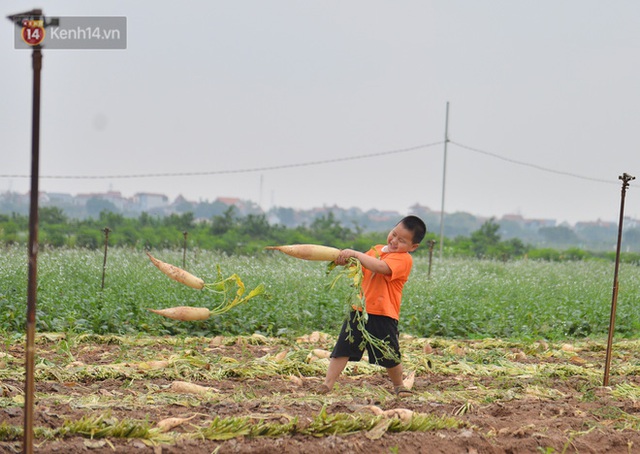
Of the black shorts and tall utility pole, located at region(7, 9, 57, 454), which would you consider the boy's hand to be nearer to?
the black shorts

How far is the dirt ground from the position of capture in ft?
11.3

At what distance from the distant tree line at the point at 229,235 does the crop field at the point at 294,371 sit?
20.3ft

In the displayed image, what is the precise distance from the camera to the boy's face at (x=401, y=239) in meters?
4.75

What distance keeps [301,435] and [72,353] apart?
3.14 meters

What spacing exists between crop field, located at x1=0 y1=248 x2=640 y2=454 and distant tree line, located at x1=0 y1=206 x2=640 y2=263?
6.20m

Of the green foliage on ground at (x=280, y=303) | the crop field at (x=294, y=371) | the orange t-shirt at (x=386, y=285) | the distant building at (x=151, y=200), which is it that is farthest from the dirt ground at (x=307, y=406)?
the distant building at (x=151, y=200)

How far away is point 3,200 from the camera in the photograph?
18.9 m

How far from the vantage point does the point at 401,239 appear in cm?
477

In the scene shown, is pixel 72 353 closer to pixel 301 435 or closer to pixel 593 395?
pixel 301 435

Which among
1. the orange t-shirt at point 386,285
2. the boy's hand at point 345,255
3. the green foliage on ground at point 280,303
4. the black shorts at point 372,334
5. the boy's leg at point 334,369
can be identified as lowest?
the green foliage on ground at point 280,303

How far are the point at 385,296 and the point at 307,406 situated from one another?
0.99 metres

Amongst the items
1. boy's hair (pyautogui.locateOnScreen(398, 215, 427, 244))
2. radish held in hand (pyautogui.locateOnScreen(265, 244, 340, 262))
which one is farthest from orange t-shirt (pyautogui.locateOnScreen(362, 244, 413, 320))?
radish held in hand (pyautogui.locateOnScreen(265, 244, 340, 262))

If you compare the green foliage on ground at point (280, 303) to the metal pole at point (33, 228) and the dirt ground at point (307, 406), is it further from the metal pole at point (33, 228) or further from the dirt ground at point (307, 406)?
the metal pole at point (33, 228)

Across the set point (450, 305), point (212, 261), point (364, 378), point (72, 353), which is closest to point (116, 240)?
point (212, 261)
